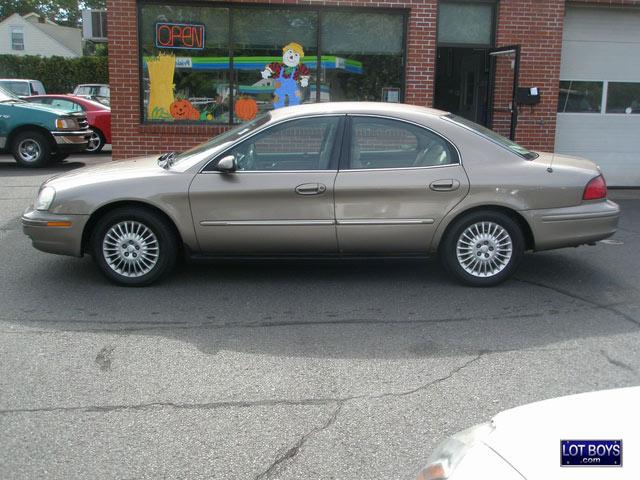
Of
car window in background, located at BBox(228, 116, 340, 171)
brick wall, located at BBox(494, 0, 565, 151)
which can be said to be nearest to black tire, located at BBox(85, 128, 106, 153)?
brick wall, located at BBox(494, 0, 565, 151)

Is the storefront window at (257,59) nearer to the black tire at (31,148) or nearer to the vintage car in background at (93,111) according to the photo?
the black tire at (31,148)

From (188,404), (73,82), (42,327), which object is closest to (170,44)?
(42,327)

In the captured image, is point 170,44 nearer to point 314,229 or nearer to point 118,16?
point 118,16

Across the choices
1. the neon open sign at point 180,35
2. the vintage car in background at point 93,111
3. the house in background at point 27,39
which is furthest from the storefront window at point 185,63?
the house in background at point 27,39

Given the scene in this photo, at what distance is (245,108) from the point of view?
11.7 meters

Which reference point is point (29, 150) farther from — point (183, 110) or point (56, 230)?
point (56, 230)

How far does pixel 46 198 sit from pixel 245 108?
18.8ft

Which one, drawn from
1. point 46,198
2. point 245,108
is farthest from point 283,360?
point 245,108

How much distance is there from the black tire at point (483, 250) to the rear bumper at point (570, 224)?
170mm

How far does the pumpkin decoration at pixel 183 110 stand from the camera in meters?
11.6

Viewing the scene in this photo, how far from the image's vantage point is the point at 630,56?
12.3 metres

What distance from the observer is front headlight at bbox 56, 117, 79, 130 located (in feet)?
51.6

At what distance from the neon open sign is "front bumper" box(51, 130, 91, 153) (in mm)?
5284

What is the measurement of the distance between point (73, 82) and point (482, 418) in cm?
3723
